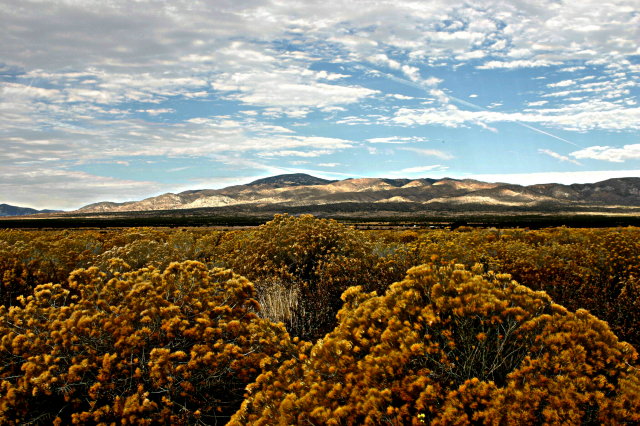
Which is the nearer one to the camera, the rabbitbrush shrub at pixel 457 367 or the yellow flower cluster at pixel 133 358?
the rabbitbrush shrub at pixel 457 367

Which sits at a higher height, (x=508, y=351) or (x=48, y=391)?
(x=508, y=351)

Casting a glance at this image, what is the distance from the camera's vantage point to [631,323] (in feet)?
25.0

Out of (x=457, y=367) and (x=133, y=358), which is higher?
(x=457, y=367)

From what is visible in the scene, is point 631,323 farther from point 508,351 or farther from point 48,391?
point 48,391

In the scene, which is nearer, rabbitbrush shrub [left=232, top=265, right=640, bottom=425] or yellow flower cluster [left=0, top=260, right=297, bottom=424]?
rabbitbrush shrub [left=232, top=265, right=640, bottom=425]

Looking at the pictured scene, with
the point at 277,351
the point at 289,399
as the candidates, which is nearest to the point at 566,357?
the point at 289,399

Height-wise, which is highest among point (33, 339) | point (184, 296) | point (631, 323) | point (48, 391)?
point (184, 296)

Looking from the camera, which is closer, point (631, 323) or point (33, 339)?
point (33, 339)

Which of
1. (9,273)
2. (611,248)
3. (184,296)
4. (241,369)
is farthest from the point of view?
(611,248)

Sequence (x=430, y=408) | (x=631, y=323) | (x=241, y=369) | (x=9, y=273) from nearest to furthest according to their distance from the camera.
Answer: (x=430, y=408)
(x=241, y=369)
(x=631, y=323)
(x=9, y=273)

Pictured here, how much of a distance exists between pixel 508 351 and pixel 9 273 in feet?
33.6

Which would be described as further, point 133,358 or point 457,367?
Answer: point 133,358

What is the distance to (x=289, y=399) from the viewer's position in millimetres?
3500

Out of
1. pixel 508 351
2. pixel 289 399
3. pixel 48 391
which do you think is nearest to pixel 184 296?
pixel 48 391
